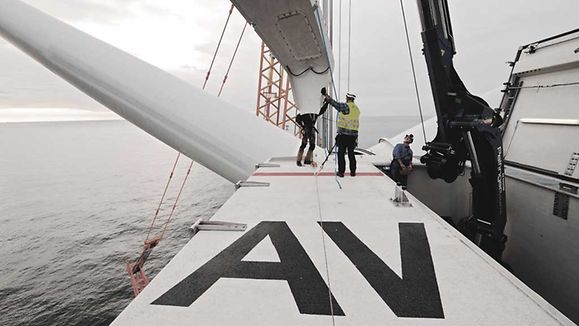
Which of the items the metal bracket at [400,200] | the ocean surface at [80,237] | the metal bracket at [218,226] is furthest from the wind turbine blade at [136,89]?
the ocean surface at [80,237]

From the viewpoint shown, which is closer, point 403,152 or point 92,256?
point 403,152

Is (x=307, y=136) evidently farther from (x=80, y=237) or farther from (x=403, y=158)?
(x=80, y=237)

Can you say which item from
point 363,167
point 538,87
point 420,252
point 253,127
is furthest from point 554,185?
point 253,127

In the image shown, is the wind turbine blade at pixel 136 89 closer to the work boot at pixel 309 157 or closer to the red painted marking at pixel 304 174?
the red painted marking at pixel 304 174

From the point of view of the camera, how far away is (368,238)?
239cm

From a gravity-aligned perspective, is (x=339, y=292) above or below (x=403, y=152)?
below

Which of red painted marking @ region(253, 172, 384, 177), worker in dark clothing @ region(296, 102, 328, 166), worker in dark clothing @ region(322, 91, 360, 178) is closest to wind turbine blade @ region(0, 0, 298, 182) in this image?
red painted marking @ region(253, 172, 384, 177)

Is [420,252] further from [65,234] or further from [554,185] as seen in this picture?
[65,234]

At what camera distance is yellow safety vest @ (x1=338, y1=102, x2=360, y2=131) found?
4602 mm

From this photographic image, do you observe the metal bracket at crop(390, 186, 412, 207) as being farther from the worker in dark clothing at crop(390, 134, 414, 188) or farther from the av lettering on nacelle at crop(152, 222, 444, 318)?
the worker in dark clothing at crop(390, 134, 414, 188)

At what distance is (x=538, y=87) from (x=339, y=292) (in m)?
6.23

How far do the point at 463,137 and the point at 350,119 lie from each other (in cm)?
176

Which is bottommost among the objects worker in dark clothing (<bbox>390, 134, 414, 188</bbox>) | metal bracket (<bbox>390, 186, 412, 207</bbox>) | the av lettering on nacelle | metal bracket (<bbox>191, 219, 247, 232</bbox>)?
the av lettering on nacelle

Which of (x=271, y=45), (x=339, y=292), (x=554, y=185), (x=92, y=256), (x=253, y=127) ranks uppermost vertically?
(x=271, y=45)
